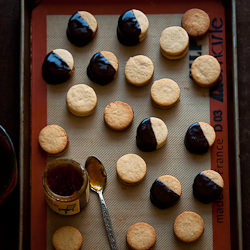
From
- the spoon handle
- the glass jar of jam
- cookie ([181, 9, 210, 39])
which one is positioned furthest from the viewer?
cookie ([181, 9, 210, 39])

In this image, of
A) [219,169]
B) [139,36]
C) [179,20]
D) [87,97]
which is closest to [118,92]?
[87,97]

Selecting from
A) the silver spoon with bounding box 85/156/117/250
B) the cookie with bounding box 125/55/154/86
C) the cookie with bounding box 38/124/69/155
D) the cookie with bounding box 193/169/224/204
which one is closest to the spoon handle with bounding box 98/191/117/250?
the silver spoon with bounding box 85/156/117/250

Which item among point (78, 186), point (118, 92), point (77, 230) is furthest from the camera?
point (118, 92)

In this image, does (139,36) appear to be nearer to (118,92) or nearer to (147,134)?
(118,92)

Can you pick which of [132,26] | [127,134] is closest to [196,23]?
[132,26]

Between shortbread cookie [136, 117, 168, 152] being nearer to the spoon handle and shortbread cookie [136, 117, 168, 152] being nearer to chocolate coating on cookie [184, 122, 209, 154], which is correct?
chocolate coating on cookie [184, 122, 209, 154]

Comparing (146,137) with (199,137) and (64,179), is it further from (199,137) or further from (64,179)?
(64,179)
